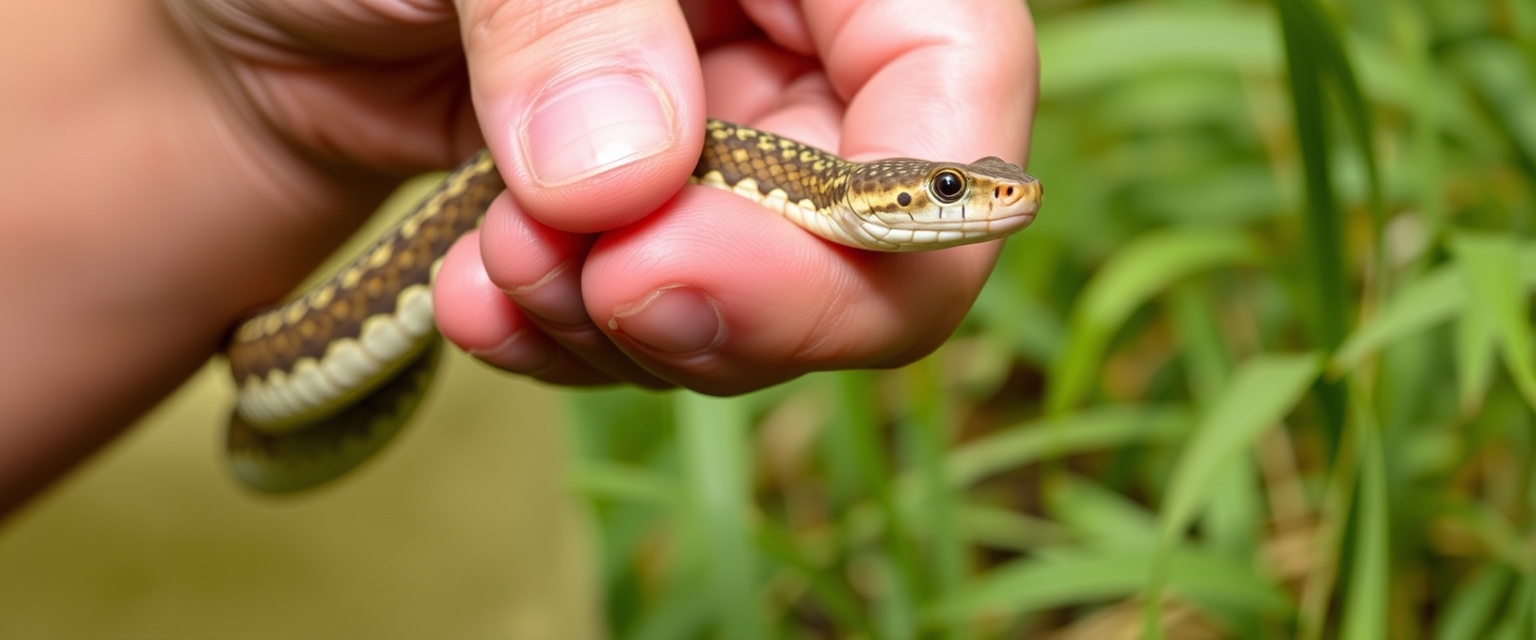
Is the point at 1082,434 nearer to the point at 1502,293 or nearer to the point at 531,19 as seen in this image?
the point at 1502,293

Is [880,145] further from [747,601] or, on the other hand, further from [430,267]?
[747,601]

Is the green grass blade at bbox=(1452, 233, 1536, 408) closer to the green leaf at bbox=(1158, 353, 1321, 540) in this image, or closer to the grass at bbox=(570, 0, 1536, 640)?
the grass at bbox=(570, 0, 1536, 640)

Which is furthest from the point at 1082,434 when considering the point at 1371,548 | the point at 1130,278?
the point at 1371,548

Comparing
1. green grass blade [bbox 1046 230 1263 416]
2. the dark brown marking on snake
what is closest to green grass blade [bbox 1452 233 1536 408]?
green grass blade [bbox 1046 230 1263 416]

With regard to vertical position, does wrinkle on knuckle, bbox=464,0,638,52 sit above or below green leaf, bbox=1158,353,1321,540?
above

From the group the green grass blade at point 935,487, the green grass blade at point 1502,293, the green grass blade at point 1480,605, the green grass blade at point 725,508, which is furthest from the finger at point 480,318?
the green grass blade at point 1480,605

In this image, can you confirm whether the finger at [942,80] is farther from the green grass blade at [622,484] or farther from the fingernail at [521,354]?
the green grass blade at [622,484]

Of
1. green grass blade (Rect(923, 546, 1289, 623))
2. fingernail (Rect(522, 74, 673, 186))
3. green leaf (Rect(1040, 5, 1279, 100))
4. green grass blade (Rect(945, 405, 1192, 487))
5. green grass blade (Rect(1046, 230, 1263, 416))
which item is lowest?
green grass blade (Rect(945, 405, 1192, 487))
